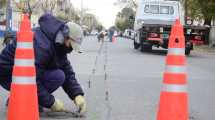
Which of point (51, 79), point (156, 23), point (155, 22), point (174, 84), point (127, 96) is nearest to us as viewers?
point (174, 84)

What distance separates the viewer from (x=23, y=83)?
5688 millimetres

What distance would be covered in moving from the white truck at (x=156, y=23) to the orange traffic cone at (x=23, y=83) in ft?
59.6

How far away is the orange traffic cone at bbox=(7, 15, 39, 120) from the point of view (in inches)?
224

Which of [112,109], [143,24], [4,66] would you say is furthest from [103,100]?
[143,24]

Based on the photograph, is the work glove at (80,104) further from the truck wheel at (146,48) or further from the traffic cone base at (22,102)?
the truck wheel at (146,48)

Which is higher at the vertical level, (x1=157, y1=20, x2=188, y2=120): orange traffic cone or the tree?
the tree

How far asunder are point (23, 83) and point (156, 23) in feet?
66.7

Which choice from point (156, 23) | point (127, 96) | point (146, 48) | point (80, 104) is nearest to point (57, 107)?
point (80, 104)

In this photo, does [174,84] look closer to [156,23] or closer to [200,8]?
[156,23]

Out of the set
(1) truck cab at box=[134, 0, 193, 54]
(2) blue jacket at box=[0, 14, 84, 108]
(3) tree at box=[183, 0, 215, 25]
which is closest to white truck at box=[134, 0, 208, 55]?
(1) truck cab at box=[134, 0, 193, 54]

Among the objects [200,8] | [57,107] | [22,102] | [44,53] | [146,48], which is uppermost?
[200,8]

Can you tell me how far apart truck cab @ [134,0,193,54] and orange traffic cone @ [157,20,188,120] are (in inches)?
713

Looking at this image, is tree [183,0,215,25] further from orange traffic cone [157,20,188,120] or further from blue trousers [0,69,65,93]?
orange traffic cone [157,20,188,120]

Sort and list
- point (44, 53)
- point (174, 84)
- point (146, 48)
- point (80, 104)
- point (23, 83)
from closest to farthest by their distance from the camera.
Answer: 1. point (174, 84)
2. point (23, 83)
3. point (44, 53)
4. point (80, 104)
5. point (146, 48)
